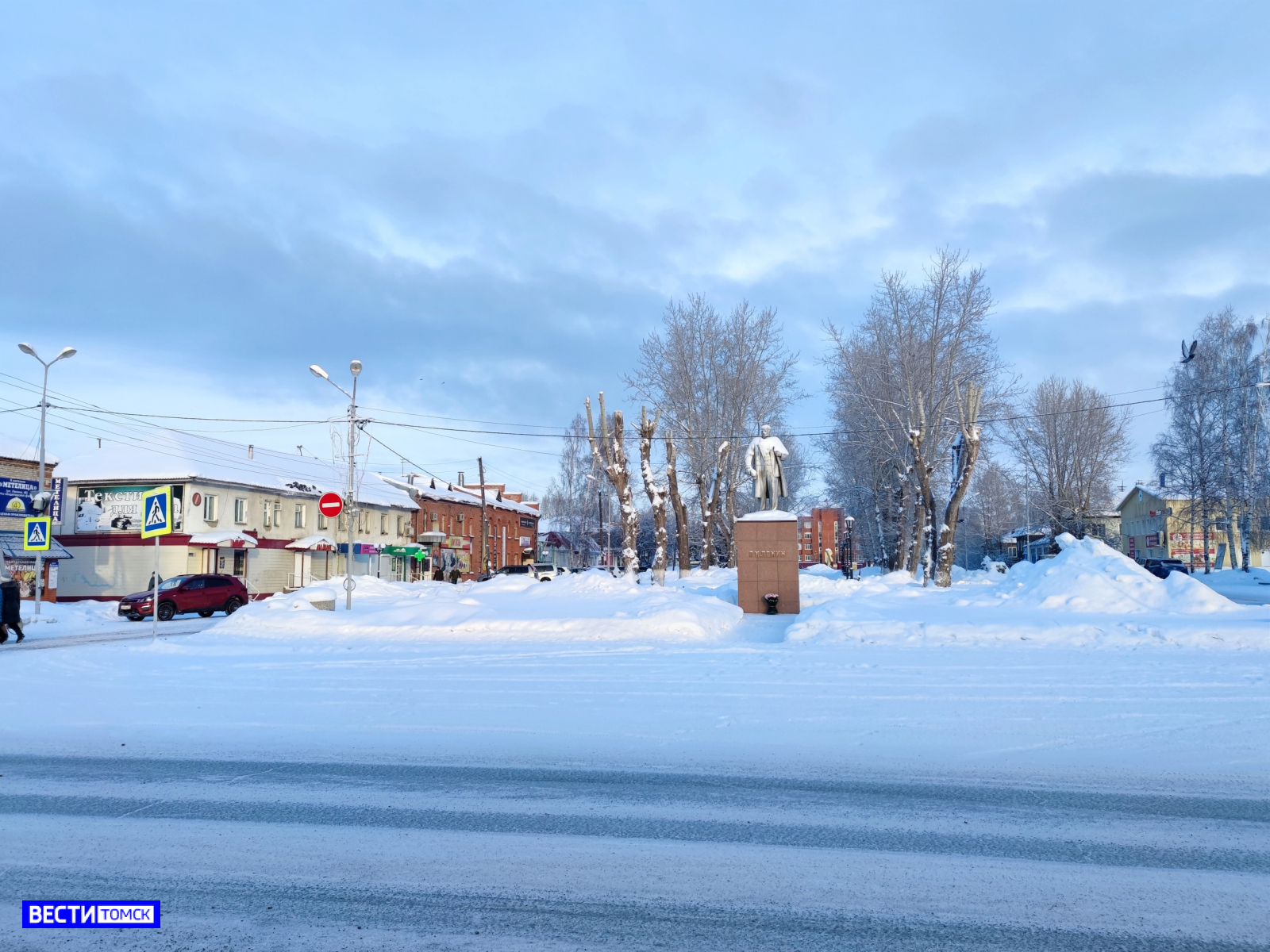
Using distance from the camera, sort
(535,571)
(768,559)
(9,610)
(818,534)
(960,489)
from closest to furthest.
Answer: (9,610)
(768,559)
(960,489)
(535,571)
(818,534)

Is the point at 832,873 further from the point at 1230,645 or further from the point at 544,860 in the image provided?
the point at 1230,645

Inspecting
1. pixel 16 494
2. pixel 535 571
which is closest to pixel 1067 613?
pixel 535 571

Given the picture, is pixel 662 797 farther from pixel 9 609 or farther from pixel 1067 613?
pixel 9 609

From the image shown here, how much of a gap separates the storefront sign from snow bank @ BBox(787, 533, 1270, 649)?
3597cm

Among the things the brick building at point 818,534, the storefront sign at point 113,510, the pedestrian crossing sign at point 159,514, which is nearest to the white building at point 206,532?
the storefront sign at point 113,510

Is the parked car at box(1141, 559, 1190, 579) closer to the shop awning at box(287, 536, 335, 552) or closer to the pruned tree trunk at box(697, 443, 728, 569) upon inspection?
the pruned tree trunk at box(697, 443, 728, 569)

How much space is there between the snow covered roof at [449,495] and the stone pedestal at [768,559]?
48225mm

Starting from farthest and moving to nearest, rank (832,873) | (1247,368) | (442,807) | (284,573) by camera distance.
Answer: (284,573) < (1247,368) < (442,807) < (832,873)

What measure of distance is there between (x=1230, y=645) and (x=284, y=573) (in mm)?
45198

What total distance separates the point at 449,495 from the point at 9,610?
49.8 m

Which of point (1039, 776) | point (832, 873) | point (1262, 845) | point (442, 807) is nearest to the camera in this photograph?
point (832, 873)

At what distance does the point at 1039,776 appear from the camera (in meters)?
6.52

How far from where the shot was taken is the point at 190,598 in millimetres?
30672

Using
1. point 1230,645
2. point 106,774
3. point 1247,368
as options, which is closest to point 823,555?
point 1247,368
